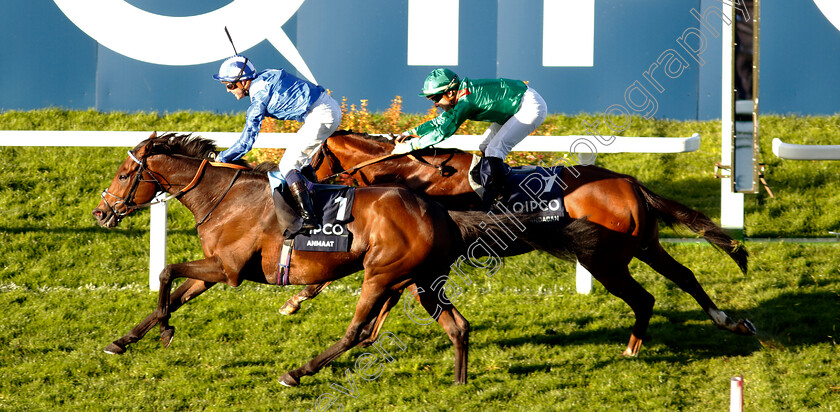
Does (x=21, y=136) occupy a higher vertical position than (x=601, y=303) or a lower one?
higher

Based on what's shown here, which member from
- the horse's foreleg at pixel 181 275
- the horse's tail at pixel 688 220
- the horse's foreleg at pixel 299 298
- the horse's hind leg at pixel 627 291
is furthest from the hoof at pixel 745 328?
the horse's foreleg at pixel 181 275

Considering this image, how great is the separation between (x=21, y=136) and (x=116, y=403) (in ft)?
9.40

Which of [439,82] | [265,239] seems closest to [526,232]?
[439,82]

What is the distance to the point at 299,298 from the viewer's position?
6254mm

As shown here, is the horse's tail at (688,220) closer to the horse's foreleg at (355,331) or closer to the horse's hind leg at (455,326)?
the horse's hind leg at (455,326)

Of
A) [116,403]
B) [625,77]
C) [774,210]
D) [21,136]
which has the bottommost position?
[116,403]

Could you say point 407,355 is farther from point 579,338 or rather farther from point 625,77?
point 625,77

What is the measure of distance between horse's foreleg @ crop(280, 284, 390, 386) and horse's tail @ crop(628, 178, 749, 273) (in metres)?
1.93

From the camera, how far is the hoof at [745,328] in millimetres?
5715

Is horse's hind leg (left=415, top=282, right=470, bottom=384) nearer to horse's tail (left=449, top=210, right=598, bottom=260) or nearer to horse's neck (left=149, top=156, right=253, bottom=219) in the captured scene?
horse's tail (left=449, top=210, right=598, bottom=260)

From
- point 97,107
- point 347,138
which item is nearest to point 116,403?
point 347,138

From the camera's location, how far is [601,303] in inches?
262

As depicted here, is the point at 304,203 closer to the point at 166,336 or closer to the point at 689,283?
the point at 166,336

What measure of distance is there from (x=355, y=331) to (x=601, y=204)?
181 centimetres
